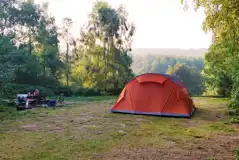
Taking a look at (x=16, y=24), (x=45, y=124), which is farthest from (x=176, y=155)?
(x=16, y=24)

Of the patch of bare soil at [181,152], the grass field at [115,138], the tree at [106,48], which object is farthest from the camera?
the tree at [106,48]

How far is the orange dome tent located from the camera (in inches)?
350

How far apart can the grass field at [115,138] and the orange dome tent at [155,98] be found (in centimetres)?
64

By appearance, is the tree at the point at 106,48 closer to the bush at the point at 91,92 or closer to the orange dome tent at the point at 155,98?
the bush at the point at 91,92

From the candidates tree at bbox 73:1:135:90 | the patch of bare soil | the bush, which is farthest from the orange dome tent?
tree at bbox 73:1:135:90

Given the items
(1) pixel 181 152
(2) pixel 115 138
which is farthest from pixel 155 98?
(1) pixel 181 152

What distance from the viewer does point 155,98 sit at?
30.1 ft

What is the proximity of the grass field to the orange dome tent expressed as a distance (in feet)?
2.09

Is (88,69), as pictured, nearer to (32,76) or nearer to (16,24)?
(32,76)

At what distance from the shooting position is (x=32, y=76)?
18.6 metres

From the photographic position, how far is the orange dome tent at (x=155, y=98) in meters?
8.88

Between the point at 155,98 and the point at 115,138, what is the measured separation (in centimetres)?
390

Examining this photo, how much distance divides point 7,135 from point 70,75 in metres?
19.3

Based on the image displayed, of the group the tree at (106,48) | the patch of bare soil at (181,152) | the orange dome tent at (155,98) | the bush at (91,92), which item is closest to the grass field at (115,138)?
the patch of bare soil at (181,152)
